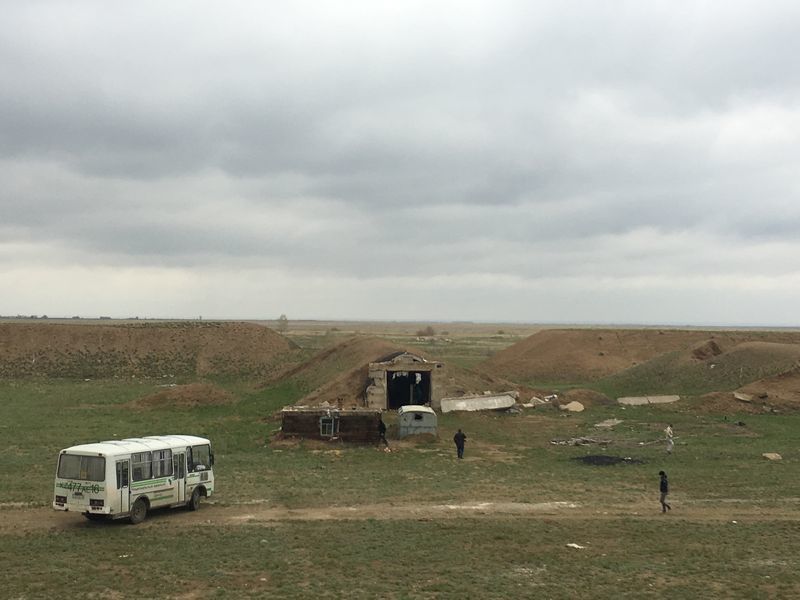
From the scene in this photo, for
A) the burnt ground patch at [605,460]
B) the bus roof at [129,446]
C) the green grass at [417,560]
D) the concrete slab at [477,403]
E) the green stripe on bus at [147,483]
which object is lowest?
the burnt ground patch at [605,460]

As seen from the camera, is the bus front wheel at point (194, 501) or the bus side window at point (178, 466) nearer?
the bus side window at point (178, 466)

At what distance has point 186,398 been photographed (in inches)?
2237

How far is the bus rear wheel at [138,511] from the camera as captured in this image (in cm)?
2293

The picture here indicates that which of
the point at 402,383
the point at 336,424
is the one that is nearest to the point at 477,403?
the point at 402,383

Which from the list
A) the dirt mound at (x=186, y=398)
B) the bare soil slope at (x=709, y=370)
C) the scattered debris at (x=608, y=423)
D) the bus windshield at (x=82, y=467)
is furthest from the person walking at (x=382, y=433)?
the bare soil slope at (x=709, y=370)

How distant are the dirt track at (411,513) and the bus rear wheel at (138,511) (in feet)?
1.05

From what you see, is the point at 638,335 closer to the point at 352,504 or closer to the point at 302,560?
the point at 352,504

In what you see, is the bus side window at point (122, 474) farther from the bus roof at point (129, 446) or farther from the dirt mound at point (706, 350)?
the dirt mound at point (706, 350)

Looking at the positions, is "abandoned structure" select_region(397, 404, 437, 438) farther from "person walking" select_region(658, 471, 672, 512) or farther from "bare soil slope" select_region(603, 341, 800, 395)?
"bare soil slope" select_region(603, 341, 800, 395)

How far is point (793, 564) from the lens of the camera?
18891 mm

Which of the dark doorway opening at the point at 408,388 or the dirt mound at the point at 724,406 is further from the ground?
the dark doorway opening at the point at 408,388

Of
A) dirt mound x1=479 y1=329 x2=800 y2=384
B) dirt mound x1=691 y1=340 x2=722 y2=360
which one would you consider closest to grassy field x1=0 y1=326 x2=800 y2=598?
dirt mound x1=691 y1=340 x2=722 y2=360

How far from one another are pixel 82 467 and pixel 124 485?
140cm

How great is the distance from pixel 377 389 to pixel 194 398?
1711 cm
